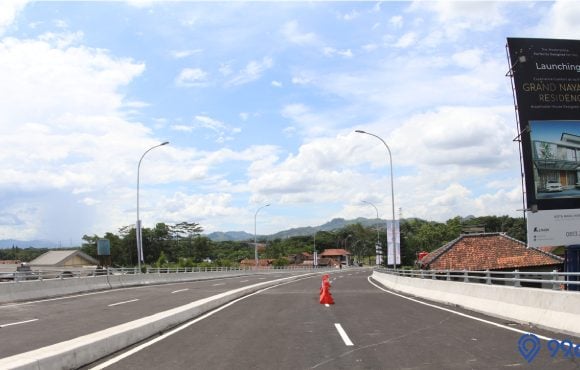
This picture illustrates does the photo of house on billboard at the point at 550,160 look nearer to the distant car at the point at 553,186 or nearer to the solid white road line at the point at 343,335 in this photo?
the distant car at the point at 553,186

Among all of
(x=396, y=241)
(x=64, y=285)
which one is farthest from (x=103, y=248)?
(x=396, y=241)

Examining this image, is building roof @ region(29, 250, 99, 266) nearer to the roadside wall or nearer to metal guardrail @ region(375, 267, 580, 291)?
the roadside wall

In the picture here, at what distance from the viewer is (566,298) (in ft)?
37.8

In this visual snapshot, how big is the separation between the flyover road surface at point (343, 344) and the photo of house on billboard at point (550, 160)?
6.99 meters

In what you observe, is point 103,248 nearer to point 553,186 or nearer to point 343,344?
point 553,186

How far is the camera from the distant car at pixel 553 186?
19.9 m

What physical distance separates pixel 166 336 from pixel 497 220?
160 m

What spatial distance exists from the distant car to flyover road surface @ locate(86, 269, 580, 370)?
274 inches

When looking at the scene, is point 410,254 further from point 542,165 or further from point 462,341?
point 462,341

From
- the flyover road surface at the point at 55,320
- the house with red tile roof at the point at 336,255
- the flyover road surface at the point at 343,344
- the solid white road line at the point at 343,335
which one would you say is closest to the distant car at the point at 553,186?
the flyover road surface at the point at 343,344

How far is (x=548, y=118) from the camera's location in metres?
19.9

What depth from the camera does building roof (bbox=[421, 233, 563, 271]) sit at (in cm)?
4591

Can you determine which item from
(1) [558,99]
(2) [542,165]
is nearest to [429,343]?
(2) [542,165]

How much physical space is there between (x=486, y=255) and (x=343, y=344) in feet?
142
